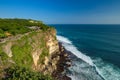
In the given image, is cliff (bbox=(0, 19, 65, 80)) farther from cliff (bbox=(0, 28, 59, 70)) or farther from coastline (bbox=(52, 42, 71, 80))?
coastline (bbox=(52, 42, 71, 80))

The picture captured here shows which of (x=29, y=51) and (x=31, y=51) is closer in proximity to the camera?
(x=29, y=51)

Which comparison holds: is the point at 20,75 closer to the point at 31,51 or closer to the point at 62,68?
the point at 31,51

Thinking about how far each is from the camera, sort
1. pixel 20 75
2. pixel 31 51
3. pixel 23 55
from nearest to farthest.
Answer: pixel 20 75 < pixel 23 55 < pixel 31 51

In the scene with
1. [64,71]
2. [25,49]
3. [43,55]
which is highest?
[25,49]

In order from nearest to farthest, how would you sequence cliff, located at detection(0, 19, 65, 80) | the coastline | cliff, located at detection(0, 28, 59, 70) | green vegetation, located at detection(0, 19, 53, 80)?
green vegetation, located at detection(0, 19, 53, 80) → cliff, located at detection(0, 19, 65, 80) → cliff, located at detection(0, 28, 59, 70) → the coastline

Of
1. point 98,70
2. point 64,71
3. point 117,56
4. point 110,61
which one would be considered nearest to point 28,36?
point 64,71

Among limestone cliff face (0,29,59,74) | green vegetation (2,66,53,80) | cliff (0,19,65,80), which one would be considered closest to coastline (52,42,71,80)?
cliff (0,19,65,80)

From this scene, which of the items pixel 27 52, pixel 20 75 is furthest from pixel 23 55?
pixel 20 75

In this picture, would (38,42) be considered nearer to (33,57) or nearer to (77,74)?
(33,57)

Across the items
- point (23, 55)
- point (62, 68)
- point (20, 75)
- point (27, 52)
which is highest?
point (20, 75)
